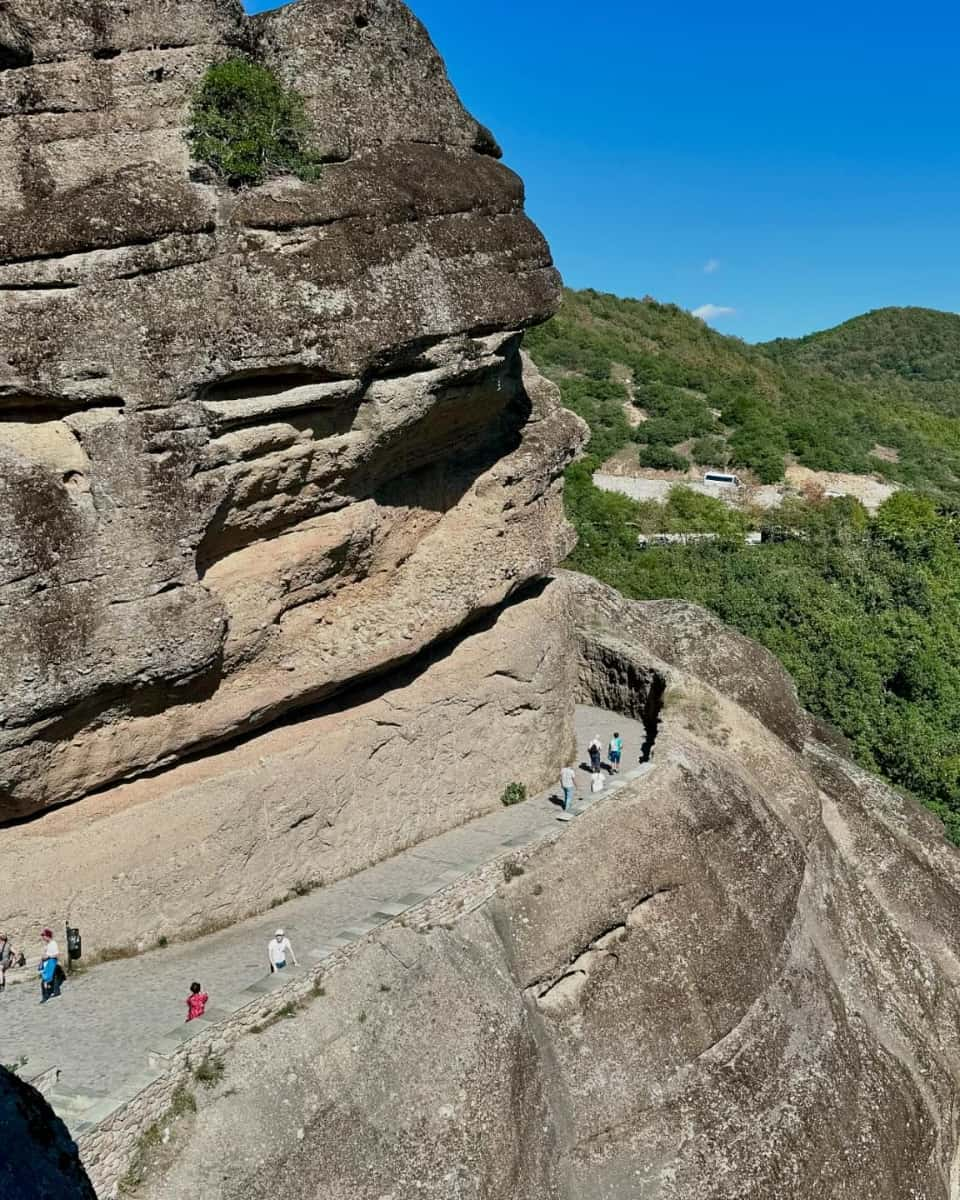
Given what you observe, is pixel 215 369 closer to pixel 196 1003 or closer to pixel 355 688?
pixel 355 688

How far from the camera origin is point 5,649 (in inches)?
338

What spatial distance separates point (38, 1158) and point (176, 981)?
2.29m

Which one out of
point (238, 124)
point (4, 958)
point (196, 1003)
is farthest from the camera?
point (238, 124)

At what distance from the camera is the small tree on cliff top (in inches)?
399

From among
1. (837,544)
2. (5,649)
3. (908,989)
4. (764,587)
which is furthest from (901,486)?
(5,649)

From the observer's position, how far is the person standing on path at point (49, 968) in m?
9.09

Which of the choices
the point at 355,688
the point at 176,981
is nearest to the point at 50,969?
the point at 176,981

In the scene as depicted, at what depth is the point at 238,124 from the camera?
33.6 feet

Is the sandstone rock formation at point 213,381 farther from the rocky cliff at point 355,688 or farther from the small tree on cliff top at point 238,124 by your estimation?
the small tree on cliff top at point 238,124

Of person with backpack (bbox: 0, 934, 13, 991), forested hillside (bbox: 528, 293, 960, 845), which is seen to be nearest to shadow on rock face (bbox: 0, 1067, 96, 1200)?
person with backpack (bbox: 0, 934, 13, 991)

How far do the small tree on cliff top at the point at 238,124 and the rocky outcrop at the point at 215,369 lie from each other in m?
0.21

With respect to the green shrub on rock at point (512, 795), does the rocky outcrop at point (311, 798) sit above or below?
above

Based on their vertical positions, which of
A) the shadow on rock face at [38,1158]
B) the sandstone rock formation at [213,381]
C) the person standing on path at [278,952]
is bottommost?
the shadow on rock face at [38,1158]

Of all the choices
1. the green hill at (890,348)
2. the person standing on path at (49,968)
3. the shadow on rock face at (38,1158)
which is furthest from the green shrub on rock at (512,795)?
the green hill at (890,348)
